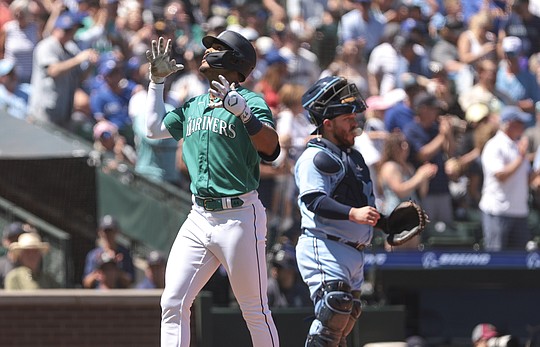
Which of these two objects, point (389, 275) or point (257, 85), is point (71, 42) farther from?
point (389, 275)

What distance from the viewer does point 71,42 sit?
47.0 ft

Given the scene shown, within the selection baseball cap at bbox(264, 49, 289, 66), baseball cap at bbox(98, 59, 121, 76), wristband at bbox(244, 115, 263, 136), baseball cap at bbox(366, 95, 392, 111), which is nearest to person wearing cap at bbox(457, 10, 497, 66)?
baseball cap at bbox(366, 95, 392, 111)

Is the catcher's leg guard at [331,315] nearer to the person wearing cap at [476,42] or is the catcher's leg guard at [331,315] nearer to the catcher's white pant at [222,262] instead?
the catcher's white pant at [222,262]

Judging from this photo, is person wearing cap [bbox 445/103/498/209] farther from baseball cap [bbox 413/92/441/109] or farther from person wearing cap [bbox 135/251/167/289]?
person wearing cap [bbox 135/251/167/289]

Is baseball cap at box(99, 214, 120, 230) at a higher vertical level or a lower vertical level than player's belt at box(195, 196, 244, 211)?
lower

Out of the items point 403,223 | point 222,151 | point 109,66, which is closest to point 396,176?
point 109,66

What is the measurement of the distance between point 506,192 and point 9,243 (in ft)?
16.1

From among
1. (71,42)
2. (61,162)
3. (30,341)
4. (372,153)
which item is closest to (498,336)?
(372,153)

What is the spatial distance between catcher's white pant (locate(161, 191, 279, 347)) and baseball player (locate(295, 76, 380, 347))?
1.98ft

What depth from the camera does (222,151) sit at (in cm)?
675

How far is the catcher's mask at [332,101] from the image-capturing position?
757cm

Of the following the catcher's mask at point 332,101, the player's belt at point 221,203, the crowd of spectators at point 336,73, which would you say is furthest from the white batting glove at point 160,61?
the crowd of spectators at point 336,73

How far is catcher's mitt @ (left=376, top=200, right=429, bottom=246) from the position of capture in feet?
24.9

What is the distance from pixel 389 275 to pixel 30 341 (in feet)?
11.5
